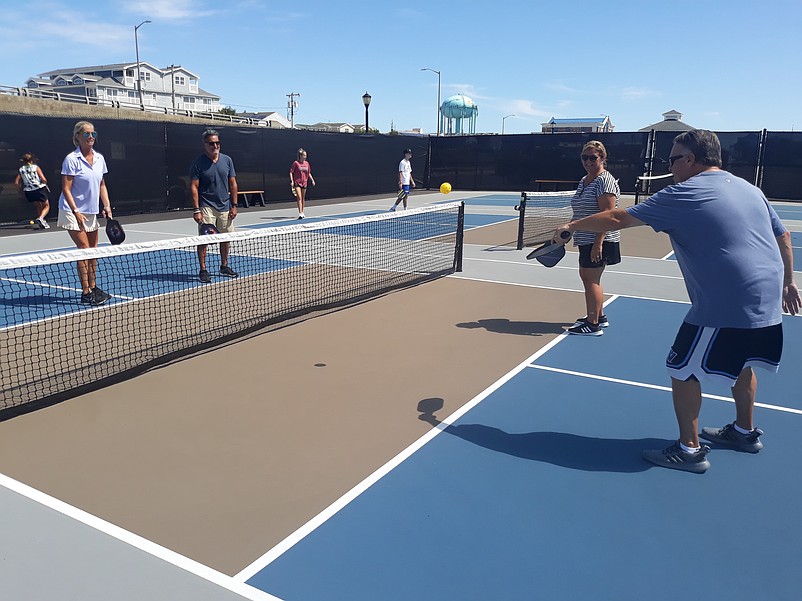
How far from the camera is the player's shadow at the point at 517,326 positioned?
642 centimetres

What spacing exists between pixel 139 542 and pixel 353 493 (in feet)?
3.42

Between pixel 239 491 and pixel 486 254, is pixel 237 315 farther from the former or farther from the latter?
pixel 486 254

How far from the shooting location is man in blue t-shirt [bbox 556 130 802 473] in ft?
10.5

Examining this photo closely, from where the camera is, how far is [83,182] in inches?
271

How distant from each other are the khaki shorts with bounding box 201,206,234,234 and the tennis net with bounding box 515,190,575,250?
16.7 feet

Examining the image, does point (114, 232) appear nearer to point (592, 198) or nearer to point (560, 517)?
point (592, 198)

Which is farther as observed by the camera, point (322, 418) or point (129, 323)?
point (129, 323)

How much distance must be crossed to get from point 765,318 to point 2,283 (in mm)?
8857

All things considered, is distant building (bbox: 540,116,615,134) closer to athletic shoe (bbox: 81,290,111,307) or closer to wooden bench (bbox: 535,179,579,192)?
wooden bench (bbox: 535,179,579,192)

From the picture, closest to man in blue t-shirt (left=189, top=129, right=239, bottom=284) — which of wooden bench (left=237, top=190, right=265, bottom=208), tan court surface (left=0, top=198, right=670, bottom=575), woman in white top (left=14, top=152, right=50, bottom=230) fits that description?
tan court surface (left=0, top=198, right=670, bottom=575)

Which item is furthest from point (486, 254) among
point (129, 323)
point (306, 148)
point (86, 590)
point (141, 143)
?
point (306, 148)

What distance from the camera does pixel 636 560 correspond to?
9.23ft

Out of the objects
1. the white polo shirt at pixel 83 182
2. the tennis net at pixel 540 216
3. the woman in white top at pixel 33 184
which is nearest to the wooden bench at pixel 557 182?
the tennis net at pixel 540 216

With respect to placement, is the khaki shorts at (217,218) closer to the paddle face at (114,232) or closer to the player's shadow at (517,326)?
the paddle face at (114,232)
